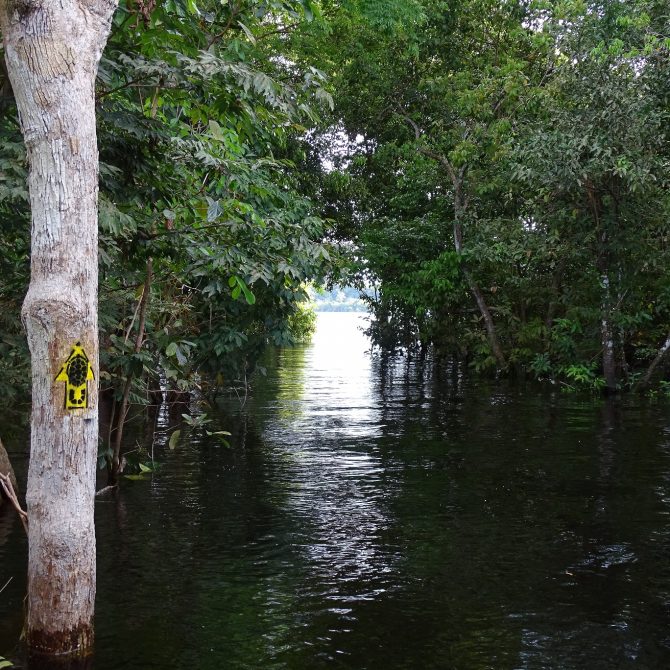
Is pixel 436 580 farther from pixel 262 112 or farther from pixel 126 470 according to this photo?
pixel 126 470

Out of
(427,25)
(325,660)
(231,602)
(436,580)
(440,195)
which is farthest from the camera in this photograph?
(440,195)

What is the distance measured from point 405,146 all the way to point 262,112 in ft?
58.7

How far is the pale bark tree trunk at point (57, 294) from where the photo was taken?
473 cm

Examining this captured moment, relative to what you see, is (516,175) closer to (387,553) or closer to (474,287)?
(474,287)

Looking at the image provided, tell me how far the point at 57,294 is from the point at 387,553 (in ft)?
14.5

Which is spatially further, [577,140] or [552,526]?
[577,140]

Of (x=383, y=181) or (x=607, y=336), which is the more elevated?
(x=383, y=181)

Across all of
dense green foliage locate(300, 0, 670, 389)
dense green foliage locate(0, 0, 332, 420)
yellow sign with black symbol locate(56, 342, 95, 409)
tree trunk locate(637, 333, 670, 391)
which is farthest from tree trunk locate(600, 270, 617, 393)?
yellow sign with black symbol locate(56, 342, 95, 409)

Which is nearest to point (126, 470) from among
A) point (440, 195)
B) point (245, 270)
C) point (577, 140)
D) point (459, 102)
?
point (245, 270)

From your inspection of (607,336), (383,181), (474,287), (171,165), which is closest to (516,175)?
(607,336)

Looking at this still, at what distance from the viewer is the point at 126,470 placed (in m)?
11.8

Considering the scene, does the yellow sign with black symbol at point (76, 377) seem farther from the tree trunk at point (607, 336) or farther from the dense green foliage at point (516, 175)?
the tree trunk at point (607, 336)

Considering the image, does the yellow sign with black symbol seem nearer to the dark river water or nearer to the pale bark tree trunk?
the pale bark tree trunk

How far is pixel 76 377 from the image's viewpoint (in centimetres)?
484
